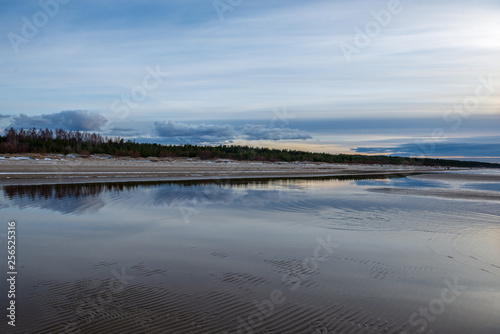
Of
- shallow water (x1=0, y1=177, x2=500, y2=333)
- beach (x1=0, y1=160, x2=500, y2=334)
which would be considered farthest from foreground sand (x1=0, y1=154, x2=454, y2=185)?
shallow water (x1=0, y1=177, x2=500, y2=333)

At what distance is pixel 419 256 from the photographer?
27.0ft

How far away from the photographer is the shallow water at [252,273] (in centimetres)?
488

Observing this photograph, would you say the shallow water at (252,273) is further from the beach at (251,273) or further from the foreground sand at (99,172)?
the foreground sand at (99,172)

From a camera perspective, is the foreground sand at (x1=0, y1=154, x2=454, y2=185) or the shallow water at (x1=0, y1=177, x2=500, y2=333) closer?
the shallow water at (x1=0, y1=177, x2=500, y2=333)

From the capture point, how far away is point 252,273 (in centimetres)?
682

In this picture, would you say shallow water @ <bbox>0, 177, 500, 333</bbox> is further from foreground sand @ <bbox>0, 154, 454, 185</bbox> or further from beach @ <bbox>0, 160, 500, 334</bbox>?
foreground sand @ <bbox>0, 154, 454, 185</bbox>

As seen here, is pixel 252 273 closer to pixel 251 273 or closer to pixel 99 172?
pixel 251 273

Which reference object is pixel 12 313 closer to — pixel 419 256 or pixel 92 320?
pixel 92 320

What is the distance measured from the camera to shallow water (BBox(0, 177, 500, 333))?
488 centimetres

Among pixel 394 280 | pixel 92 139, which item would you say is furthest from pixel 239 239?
pixel 92 139

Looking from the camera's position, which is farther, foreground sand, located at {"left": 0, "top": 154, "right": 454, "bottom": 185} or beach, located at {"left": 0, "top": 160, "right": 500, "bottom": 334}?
foreground sand, located at {"left": 0, "top": 154, "right": 454, "bottom": 185}

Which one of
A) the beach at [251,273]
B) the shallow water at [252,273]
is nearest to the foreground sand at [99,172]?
the beach at [251,273]

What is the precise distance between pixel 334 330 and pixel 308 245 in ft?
14.4

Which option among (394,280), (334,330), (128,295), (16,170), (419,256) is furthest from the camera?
(16,170)
